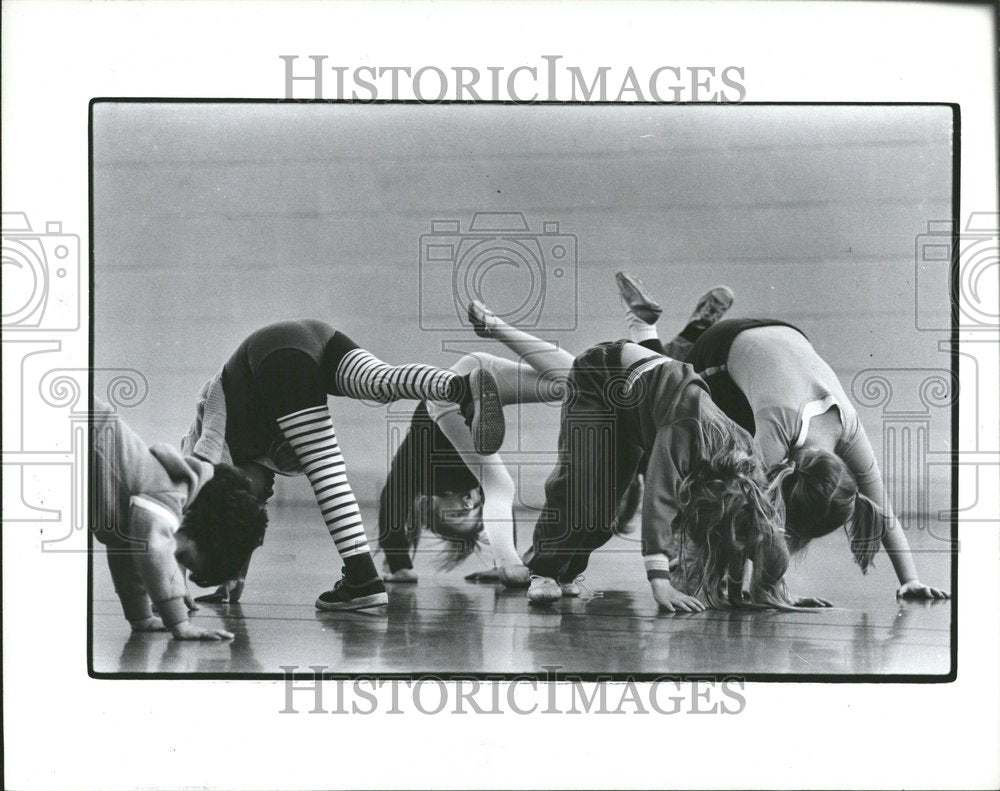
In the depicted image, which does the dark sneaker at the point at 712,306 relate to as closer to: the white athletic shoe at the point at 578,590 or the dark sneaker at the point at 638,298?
the dark sneaker at the point at 638,298

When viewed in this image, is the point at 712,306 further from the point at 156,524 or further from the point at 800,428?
the point at 156,524

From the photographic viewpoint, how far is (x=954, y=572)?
3.67 m

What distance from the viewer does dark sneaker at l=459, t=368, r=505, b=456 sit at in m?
3.68

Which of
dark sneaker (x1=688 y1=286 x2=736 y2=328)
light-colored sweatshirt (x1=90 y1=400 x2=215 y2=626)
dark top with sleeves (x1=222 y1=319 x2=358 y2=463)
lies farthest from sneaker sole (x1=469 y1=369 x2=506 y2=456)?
light-colored sweatshirt (x1=90 y1=400 x2=215 y2=626)

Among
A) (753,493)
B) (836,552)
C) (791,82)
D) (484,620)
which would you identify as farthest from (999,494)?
(484,620)

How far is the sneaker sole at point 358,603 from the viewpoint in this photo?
12.0ft

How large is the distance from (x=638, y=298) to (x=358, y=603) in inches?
52.9

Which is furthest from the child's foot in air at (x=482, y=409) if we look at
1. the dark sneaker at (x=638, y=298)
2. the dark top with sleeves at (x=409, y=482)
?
the dark sneaker at (x=638, y=298)

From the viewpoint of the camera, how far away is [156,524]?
363 centimetres

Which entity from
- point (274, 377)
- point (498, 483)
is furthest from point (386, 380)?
point (498, 483)

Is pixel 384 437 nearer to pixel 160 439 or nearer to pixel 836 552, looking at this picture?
pixel 160 439

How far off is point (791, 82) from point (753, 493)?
4.37 feet

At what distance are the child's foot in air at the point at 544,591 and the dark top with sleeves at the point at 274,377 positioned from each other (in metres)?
0.90

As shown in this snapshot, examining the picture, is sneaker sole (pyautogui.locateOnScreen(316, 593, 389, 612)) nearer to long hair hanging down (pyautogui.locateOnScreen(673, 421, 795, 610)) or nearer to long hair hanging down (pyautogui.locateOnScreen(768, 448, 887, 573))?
long hair hanging down (pyautogui.locateOnScreen(673, 421, 795, 610))
